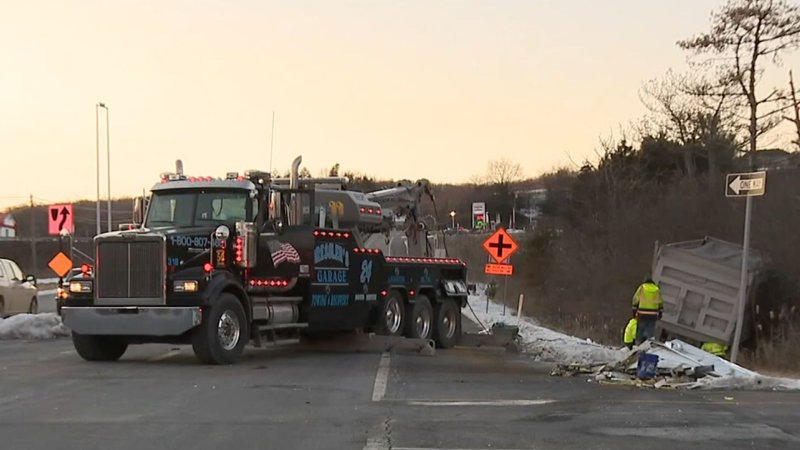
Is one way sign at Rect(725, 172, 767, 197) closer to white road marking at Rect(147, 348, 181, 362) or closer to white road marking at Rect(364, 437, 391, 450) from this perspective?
white road marking at Rect(364, 437, 391, 450)

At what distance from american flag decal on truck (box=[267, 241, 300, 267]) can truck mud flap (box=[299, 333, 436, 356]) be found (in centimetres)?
279

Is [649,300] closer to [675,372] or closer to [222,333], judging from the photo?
[675,372]

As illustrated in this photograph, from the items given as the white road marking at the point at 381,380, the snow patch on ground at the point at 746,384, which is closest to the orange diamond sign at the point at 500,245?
the white road marking at the point at 381,380

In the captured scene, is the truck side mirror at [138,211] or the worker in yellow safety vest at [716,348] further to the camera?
the worker in yellow safety vest at [716,348]

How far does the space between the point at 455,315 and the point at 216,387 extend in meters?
9.86

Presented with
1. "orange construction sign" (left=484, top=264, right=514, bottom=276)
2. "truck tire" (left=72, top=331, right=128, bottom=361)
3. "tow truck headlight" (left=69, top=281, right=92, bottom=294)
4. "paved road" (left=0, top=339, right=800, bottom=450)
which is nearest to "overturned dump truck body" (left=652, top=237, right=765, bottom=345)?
"orange construction sign" (left=484, top=264, right=514, bottom=276)

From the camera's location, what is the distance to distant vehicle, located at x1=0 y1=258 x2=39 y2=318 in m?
23.7

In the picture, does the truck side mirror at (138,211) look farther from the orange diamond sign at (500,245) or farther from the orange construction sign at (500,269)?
the orange construction sign at (500,269)

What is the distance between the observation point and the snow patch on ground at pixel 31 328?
1938cm

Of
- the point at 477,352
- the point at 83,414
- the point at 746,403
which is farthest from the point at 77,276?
the point at 746,403

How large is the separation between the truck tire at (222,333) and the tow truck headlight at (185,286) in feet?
1.33

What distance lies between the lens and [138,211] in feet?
52.4

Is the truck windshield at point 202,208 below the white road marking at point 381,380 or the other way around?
the other way around

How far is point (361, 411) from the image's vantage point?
9.72 meters
